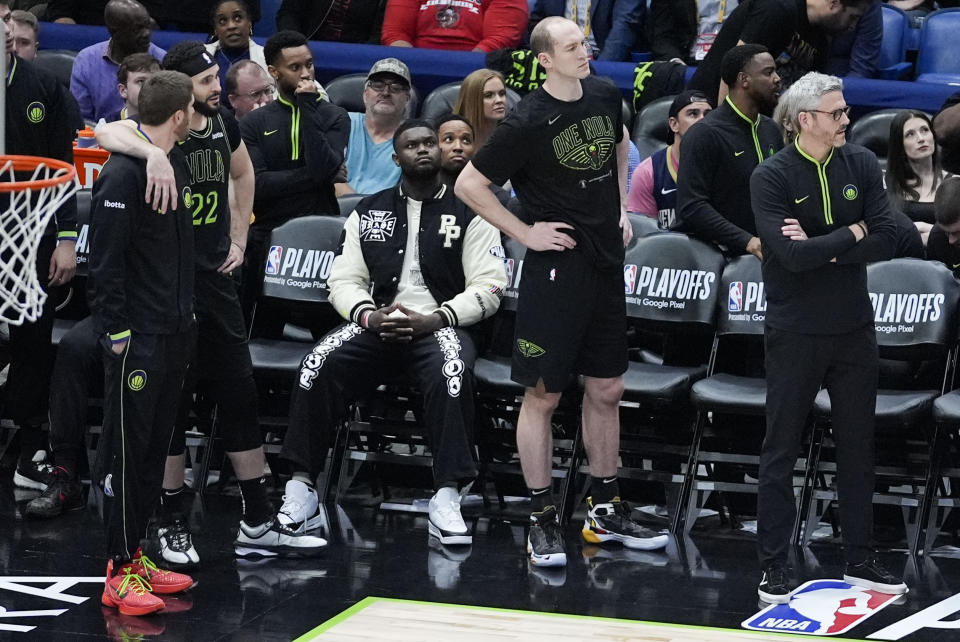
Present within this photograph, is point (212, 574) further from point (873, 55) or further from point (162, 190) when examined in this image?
point (873, 55)

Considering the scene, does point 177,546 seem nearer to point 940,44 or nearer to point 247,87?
point 247,87

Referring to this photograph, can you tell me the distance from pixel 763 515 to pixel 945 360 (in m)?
1.47

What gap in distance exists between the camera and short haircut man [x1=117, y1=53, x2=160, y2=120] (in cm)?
600

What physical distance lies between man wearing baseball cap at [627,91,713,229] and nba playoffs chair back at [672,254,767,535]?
89 centimetres

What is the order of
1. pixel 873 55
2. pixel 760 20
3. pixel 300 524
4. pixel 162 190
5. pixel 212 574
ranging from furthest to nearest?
pixel 873 55 → pixel 760 20 → pixel 300 524 → pixel 212 574 → pixel 162 190

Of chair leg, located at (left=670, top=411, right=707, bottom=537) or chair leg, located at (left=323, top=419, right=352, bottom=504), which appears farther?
chair leg, located at (left=323, top=419, right=352, bottom=504)

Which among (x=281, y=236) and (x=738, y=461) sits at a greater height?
(x=281, y=236)

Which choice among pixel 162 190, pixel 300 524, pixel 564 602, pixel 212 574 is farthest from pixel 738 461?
pixel 162 190

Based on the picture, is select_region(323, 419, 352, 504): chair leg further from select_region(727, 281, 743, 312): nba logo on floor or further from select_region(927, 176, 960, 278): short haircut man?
select_region(927, 176, 960, 278): short haircut man

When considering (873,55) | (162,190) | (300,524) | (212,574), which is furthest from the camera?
(873,55)

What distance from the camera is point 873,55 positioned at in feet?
27.4

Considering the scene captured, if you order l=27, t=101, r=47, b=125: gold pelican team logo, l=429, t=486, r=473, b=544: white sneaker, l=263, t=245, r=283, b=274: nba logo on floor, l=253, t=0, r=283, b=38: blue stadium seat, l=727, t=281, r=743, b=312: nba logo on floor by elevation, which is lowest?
l=429, t=486, r=473, b=544: white sneaker

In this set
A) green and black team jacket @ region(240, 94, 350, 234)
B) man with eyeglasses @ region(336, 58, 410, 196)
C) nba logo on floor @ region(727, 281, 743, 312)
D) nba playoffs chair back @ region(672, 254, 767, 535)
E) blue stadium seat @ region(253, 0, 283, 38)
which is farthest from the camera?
blue stadium seat @ region(253, 0, 283, 38)

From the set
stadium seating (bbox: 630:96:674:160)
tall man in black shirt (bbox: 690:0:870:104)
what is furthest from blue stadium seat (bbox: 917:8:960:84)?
stadium seating (bbox: 630:96:674:160)
